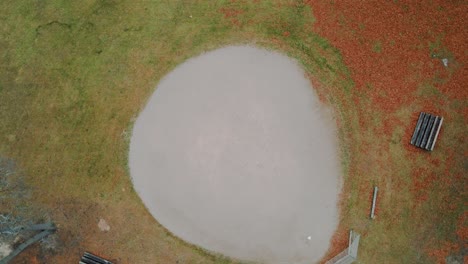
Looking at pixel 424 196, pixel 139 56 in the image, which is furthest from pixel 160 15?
pixel 424 196

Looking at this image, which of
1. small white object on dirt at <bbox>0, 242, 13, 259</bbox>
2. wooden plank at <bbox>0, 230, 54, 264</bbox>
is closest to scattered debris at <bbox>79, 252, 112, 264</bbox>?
wooden plank at <bbox>0, 230, 54, 264</bbox>

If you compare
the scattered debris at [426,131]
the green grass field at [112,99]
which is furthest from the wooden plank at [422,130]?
the green grass field at [112,99]

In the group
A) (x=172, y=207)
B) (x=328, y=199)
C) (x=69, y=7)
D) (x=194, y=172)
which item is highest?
(x=69, y=7)

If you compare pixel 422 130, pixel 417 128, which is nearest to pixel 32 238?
pixel 417 128

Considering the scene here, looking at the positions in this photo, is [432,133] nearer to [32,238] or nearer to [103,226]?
[103,226]

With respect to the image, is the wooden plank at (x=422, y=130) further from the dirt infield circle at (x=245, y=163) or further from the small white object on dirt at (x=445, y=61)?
the dirt infield circle at (x=245, y=163)

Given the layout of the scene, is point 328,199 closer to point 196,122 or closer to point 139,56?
point 196,122

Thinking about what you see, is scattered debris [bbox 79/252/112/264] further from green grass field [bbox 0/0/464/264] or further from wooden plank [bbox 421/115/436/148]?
wooden plank [bbox 421/115/436/148]
